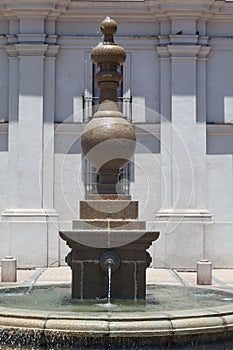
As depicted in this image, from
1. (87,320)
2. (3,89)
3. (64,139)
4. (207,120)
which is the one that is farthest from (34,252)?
(87,320)

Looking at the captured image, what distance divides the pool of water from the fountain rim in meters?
0.86

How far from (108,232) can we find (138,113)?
508 inches

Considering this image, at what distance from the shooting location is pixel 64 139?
21688mm

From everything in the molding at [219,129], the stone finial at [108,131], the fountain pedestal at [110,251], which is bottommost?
the fountain pedestal at [110,251]

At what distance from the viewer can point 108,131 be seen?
31.3 feet

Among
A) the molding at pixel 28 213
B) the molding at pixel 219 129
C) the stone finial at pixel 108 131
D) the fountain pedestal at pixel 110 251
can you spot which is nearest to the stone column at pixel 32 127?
the molding at pixel 28 213

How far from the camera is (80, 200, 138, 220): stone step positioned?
9531 mm

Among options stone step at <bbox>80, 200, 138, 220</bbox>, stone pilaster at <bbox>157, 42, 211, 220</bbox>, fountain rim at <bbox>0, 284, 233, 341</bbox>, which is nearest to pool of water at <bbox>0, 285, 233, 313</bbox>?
fountain rim at <bbox>0, 284, 233, 341</bbox>

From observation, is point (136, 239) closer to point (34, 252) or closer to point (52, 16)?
point (34, 252)

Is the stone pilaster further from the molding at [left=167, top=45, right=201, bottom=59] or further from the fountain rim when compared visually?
the fountain rim

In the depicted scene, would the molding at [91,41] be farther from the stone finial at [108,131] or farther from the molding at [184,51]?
the stone finial at [108,131]

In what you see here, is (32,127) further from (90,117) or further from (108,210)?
(108,210)

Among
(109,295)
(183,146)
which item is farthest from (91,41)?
(109,295)

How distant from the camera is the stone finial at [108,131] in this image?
956 cm
